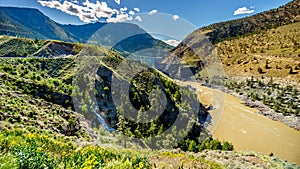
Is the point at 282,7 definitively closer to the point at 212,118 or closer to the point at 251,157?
the point at 212,118

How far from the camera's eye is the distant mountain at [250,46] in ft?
176

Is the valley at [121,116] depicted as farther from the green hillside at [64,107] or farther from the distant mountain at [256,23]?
the distant mountain at [256,23]

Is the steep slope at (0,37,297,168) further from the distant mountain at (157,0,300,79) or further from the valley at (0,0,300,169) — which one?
the distant mountain at (157,0,300,79)

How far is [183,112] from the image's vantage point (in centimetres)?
2256

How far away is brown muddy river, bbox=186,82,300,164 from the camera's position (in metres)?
21.9

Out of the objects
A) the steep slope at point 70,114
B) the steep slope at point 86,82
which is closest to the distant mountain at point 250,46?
the steep slope at point 86,82

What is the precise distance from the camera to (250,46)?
7256cm

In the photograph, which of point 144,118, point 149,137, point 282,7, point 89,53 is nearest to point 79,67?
point 89,53

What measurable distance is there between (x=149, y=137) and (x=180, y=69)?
5331 centimetres

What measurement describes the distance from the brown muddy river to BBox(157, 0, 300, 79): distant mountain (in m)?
18.9

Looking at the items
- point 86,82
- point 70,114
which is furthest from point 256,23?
point 70,114

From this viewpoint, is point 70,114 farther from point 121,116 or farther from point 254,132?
point 254,132

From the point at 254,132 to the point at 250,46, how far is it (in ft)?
177

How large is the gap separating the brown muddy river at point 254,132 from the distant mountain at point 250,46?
18866 mm
